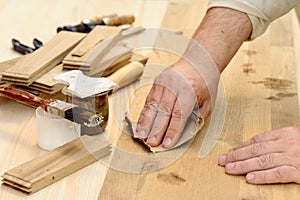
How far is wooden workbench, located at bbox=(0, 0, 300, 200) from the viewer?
1.21m

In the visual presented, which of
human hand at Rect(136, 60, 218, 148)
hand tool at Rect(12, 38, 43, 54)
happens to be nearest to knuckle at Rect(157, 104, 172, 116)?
human hand at Rect(136, 60, 218, 148)

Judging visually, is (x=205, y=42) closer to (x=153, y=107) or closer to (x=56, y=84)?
(x=153, y=107)

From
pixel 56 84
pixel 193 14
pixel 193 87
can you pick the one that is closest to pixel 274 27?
pixel 193 14

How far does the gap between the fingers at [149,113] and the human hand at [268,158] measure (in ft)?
0.56

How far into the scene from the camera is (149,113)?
1369 millimetres

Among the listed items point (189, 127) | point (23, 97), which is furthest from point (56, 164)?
point (189, 127)

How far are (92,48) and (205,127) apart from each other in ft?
1.19

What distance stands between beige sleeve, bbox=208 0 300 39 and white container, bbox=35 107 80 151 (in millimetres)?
473

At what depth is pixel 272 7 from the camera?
1.51 meters

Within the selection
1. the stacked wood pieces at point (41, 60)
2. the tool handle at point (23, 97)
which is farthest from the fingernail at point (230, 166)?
the stacked wood pieces at point (41, 60)

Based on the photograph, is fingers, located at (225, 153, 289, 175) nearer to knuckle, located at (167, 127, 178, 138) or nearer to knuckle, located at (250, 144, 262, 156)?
knuckle, located at (250, 144, 262, 156)

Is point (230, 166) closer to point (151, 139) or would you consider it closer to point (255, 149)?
point (255, 149)

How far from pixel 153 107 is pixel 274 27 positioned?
0.75 m

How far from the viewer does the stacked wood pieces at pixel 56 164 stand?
1.19 metres
